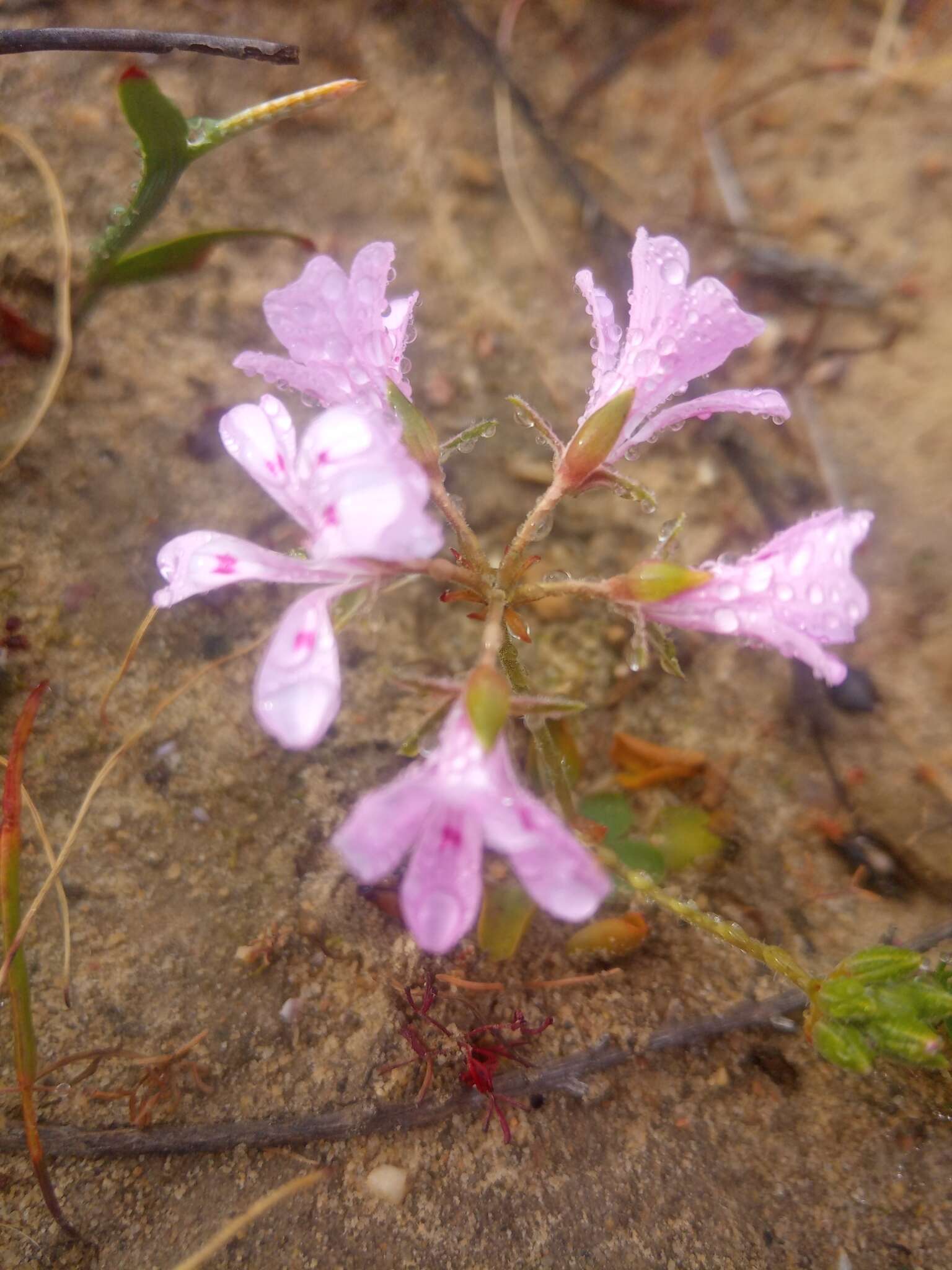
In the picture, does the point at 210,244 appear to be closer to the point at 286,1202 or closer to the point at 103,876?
the point at 103,876

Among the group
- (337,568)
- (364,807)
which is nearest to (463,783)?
(364,807)

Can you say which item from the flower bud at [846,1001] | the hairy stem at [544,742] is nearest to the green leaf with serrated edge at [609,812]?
the hairy stem at [544,742]

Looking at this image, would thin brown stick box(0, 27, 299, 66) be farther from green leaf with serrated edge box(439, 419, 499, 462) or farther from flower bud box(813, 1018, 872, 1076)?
Answer: flower bud box(813, 1018, 872, 1076)

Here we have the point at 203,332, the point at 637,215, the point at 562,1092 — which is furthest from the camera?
the point at 637,215

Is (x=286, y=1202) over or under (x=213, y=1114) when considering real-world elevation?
under

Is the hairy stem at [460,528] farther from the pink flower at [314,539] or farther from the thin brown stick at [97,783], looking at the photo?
the thin brown stick at [97,783]

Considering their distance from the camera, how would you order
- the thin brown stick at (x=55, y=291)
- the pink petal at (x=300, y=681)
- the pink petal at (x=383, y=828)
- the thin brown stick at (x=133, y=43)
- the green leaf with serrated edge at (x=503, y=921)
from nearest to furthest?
1. the pink petal at (x=383, y=828)
2. the pink petal at (x=300, y=681)
3. the thin brown stick at (x=133, y=43)
4. the green leaf with serrated edge at (x=503, y=921)
5. the thin brown stick at (x=55, y=291)

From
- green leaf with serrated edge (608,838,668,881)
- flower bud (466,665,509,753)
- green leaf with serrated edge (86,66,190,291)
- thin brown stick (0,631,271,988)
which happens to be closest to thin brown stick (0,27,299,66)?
green leaf with serrated edge (86,66,190,291)
